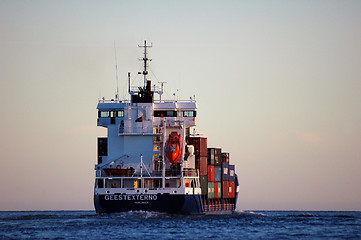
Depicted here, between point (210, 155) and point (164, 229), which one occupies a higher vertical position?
point (210, 155)

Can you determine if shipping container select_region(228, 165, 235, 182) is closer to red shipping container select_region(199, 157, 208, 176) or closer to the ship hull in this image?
red shipping container select_region(199, 157, 208, 176)

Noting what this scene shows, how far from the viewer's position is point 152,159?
2943 inches

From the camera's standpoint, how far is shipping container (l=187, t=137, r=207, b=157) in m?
77.4

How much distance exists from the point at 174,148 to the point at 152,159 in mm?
3308

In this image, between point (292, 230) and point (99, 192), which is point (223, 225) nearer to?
point (292, 230)

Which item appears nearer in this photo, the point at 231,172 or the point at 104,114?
the point at 104,114

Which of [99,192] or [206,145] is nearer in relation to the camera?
[99,192]

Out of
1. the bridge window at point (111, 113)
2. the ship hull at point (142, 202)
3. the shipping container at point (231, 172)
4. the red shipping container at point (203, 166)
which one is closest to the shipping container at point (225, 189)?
the shipping container at point (231, 172)

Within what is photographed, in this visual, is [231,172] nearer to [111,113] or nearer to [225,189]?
[225,189]

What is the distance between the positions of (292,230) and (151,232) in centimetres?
1275

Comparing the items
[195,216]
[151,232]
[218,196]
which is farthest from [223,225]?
[218,196]

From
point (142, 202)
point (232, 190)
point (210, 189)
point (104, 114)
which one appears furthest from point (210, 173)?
point (142, 202)

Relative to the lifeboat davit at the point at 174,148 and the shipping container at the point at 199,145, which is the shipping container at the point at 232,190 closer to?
the shipping container at the point at 199,145

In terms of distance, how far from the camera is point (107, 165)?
75.4m
